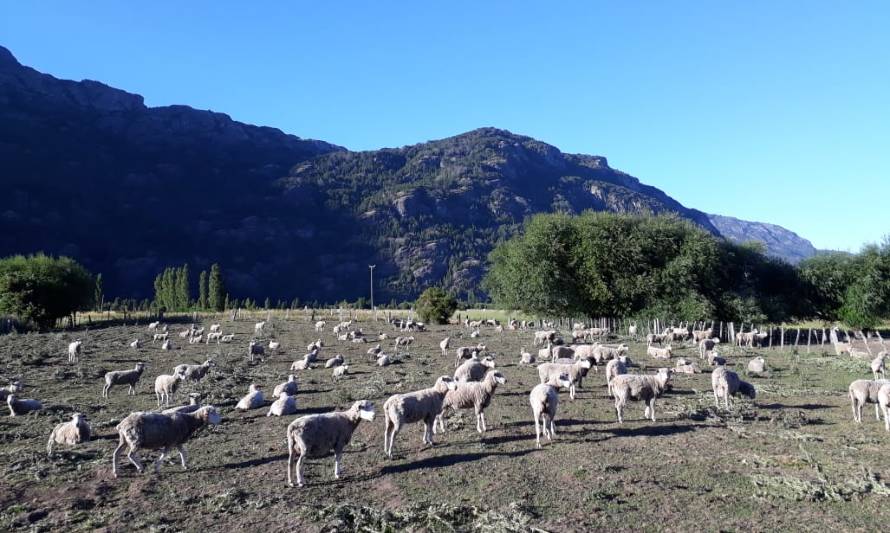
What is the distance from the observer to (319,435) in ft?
41.4

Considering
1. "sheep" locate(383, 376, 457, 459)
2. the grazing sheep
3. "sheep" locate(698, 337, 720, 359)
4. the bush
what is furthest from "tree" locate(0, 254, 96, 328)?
"sheep" locate(698, 337, 720, 359)

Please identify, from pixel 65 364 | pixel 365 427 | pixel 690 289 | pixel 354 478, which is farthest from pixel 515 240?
pixel 354 478

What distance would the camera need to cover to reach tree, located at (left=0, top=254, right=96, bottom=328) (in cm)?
6225

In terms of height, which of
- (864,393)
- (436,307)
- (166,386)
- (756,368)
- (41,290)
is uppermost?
(41,290)

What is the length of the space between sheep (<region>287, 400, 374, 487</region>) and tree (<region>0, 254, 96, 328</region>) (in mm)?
63495

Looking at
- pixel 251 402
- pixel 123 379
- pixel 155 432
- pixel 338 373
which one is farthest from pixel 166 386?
pixel 155 432

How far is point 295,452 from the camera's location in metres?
13.7

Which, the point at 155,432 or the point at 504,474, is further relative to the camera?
the point at 155,432

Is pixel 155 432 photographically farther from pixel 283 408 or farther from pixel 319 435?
pixel 283 408

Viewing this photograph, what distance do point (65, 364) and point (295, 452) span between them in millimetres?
A: 24257

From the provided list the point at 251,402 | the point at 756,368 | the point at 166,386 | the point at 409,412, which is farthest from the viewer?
the point at 756,368

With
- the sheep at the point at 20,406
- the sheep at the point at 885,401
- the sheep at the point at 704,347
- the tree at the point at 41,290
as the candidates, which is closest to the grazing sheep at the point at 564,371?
the sheep at the point at 885,401

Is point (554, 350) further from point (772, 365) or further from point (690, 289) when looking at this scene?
point (690, 289)

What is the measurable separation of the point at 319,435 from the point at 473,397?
17.8 feet
